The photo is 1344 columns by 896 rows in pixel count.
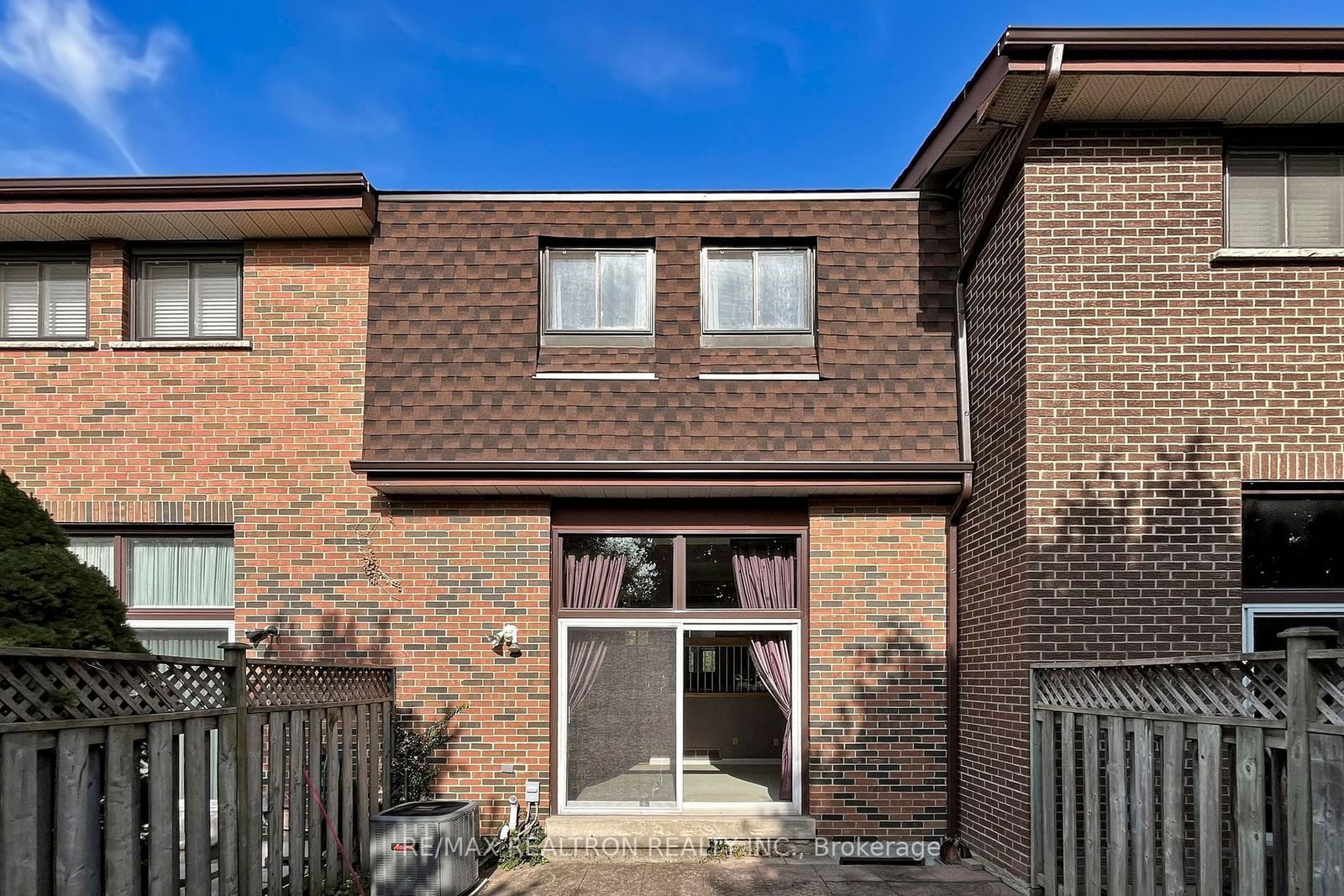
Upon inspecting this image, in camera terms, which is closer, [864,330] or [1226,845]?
[1226,845]

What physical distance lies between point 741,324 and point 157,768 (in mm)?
5897

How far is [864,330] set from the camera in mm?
8898

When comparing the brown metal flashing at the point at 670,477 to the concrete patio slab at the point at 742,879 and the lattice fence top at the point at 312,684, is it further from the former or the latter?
the concrete patio slab at the point at 742,879

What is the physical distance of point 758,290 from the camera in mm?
9188

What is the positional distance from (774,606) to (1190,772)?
3.41 metres

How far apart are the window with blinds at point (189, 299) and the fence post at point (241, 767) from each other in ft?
14.0

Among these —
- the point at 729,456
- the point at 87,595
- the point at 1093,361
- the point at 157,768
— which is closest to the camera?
the point at 157,768

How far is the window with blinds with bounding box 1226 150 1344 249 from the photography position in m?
7.63

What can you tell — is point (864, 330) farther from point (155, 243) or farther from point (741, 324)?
point (155, 243)

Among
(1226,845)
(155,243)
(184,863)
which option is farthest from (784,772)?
(155,243)

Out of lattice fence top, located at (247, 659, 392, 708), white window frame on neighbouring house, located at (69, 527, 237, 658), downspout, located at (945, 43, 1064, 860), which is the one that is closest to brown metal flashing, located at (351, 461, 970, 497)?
downspout, located at (945, 43, 1064, 860)

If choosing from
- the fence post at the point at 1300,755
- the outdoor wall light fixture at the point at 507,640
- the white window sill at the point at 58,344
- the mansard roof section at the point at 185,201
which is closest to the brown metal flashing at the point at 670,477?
the outdoor wall light fixture at the point at 507,640

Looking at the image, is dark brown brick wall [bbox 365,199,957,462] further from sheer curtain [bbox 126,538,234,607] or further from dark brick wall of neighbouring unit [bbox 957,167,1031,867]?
sheer curtain [bbox 126,538,234,607]

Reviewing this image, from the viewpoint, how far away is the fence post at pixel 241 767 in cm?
570
